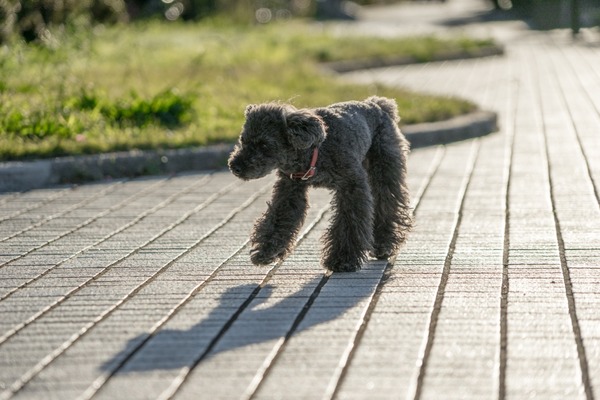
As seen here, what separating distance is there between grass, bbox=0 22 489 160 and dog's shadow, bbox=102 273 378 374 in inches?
66.1

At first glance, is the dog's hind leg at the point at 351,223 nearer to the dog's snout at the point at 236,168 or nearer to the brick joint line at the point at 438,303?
the brick joint line at the point at 438,303

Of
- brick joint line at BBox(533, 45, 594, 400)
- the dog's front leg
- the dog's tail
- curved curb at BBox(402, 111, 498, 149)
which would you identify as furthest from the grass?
brick joint line at BBox(533, 45, 594, 400)

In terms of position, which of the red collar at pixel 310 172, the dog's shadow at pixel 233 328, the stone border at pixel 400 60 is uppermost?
the red collar at pixel 310 172

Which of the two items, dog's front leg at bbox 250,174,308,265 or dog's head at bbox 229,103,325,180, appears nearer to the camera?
dog's head at bbox 229,103,325,180

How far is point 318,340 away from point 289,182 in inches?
69.8

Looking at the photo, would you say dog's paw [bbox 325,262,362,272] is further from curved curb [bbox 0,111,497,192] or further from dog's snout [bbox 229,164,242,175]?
curved curb [bbox 0,111,497,192]

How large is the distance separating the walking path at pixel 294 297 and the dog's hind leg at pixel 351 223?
0.13 m

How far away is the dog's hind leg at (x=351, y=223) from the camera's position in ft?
21.3

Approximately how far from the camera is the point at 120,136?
1090cm

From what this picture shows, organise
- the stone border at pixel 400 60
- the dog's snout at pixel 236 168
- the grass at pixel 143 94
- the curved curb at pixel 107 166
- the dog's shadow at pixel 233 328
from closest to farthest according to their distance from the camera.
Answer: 1. the dog's shadow at pixel 233 328
2. the dog's snout at pixel 236 168
3. the curved curb at pixel 107 166
4. the grass at pixel 143 94
5. the stone border at pixel 400 60

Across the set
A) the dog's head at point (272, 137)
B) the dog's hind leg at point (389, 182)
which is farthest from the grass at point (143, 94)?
the dog's head at point (272, 137)

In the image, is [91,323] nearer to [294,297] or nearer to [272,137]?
[294,297]

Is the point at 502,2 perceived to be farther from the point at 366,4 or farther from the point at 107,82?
the point at 107,82

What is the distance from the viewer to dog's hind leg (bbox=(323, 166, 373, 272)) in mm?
6488
